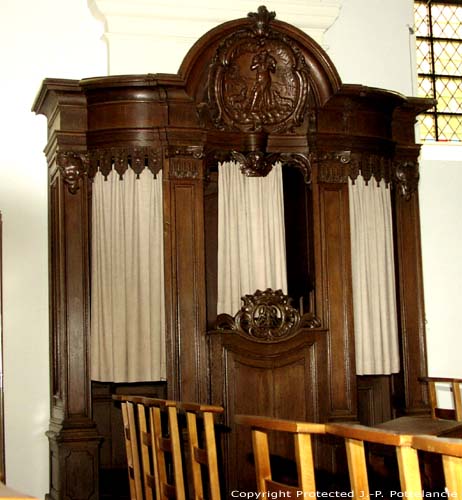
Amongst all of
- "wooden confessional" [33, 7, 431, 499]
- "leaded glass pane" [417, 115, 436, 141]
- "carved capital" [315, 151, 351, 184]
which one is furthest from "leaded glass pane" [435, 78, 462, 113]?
"carved capital" [315, 151, 351, 184]

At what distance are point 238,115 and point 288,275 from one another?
138cm

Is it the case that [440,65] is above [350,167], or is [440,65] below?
above

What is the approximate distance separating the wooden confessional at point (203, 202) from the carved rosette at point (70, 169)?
0.01 meters

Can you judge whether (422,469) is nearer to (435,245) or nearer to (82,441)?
(82,441)

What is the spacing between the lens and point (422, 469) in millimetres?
4820

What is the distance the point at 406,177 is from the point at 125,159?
2.26 meters

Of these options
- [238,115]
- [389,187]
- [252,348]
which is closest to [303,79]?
[238,115]

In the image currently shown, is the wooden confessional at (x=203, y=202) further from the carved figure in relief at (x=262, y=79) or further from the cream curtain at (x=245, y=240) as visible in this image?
the cream curtain at (x=245, y=240)

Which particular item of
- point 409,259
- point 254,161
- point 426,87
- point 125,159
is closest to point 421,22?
point 426,87

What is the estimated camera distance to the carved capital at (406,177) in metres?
7.75

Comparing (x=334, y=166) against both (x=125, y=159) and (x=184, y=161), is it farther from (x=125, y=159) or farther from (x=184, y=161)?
(x=125, y=159)

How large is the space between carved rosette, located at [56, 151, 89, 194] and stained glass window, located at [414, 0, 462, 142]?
11.9 feet

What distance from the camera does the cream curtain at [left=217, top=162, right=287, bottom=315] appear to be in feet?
23.7

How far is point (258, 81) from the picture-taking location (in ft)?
23.5
